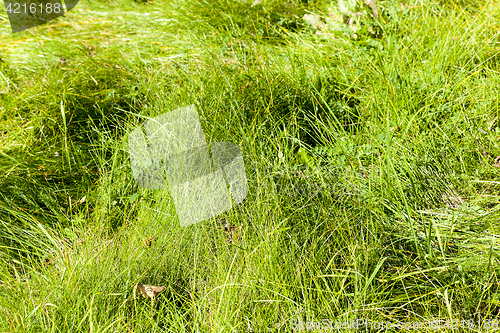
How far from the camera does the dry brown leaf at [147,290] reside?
1.63 m

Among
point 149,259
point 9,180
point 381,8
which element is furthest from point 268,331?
point 381,8

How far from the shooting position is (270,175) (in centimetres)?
185

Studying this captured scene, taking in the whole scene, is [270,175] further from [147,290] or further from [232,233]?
[147,290]

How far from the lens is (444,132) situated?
6.90ft

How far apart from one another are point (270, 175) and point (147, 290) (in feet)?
2.54

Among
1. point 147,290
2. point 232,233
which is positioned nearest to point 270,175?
point 232,233

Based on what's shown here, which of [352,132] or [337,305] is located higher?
[352,132]

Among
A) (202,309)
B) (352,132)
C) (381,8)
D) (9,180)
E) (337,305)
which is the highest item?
(381,8)

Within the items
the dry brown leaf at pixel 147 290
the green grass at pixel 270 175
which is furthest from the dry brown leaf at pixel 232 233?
the dry brown leaf at pixel 147 290

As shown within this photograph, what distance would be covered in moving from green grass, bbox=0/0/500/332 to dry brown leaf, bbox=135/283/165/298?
0.03 metres

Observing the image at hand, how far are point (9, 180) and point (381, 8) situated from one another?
2.92 meters

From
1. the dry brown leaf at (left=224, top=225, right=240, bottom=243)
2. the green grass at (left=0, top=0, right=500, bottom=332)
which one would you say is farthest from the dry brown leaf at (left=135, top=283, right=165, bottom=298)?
the dry brown leaf at (left=224, top=225, right=240, bottom=243)

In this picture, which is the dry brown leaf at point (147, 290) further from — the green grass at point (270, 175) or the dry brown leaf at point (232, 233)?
the dry brown leaf at point (232, 233)

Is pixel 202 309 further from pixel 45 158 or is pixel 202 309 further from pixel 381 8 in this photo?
pixel 381 8
